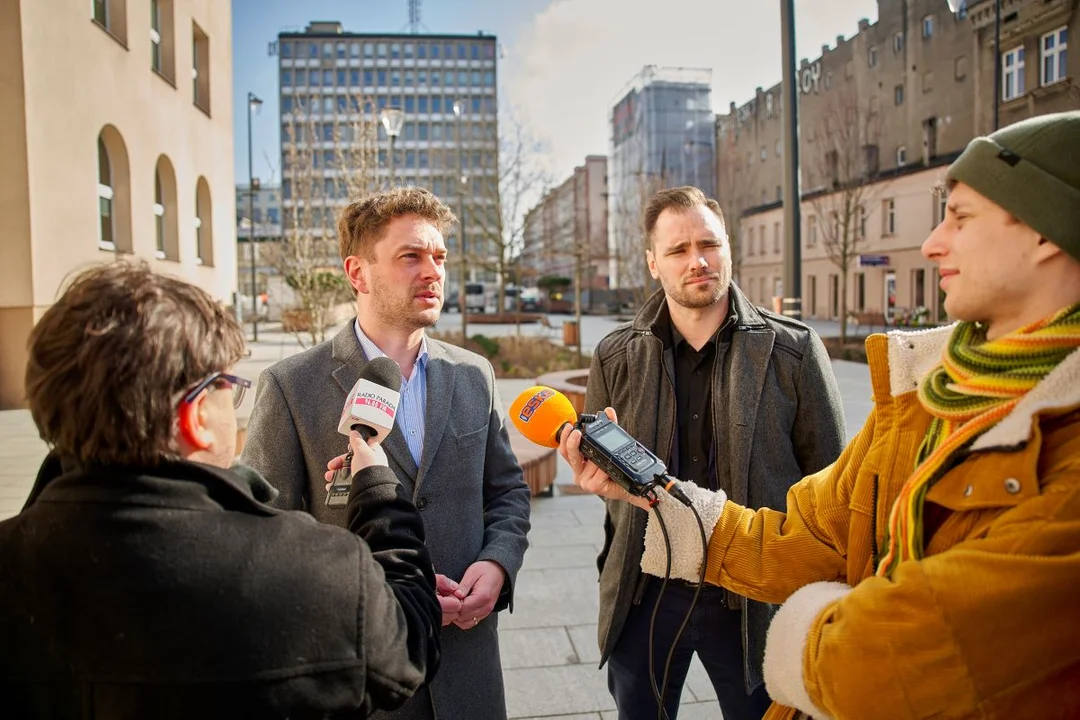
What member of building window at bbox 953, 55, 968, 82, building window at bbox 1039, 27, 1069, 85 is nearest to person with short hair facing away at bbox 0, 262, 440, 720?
building window at bbox 1039, 27, 1069, 85

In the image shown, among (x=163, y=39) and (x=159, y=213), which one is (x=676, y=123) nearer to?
(x=163, y=39)

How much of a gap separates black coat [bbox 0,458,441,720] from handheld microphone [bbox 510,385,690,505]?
72 centimetres

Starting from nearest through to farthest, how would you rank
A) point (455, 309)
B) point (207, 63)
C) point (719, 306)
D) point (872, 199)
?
point (719, 306) < point (207, 63) < point (872, 199) < point (455, 309)

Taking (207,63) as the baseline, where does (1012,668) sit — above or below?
below

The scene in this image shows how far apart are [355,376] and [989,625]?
1.82 meters

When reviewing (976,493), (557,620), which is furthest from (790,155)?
(976,493)

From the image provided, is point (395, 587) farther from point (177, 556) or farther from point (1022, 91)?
point (1022, 91)

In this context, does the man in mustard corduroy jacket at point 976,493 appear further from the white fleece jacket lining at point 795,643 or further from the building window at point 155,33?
the building window at point 155,33

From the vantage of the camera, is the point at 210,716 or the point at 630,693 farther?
the point at 630,693

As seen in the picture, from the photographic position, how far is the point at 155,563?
46.5 inches

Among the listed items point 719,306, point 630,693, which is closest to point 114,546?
point 630,693

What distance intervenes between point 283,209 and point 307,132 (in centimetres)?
218

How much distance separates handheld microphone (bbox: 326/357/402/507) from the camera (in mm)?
1806

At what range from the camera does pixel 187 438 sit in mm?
1349
